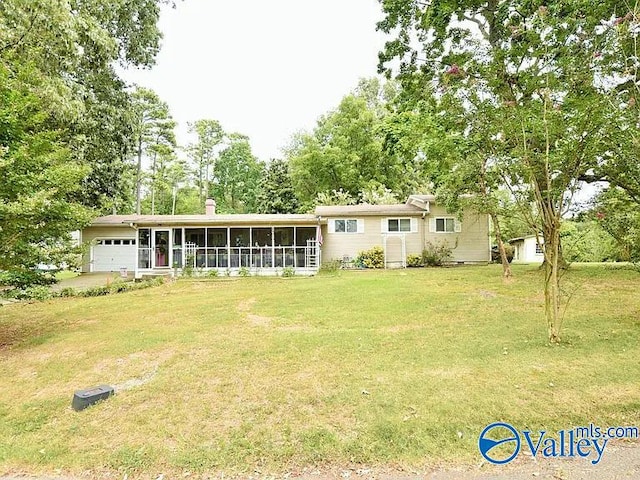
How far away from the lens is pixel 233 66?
25188 mm

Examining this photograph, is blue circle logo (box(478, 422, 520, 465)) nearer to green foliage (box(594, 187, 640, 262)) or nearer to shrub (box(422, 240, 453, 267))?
green foliage (box(594, 187, 640, 262))

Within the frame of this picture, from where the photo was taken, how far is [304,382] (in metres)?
4.86

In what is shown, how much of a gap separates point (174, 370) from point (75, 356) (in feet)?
6.97

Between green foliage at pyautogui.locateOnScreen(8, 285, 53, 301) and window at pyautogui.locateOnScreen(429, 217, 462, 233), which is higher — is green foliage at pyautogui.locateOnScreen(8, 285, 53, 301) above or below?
below

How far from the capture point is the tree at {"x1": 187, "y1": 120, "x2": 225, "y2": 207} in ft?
127

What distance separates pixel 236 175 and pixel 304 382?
3599 cm

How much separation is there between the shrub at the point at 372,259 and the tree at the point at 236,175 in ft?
71.8

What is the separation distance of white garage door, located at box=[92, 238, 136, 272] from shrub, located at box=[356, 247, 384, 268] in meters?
11.7

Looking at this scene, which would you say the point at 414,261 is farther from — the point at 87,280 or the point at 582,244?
the point at 87,280

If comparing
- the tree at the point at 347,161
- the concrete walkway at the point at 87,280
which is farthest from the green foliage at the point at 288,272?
the tree at the point at 347,161

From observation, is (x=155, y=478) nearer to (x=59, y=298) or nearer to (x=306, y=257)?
(x=59, y=298)

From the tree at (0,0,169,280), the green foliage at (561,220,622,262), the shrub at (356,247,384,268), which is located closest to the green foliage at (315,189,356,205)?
the shrub at (356,247,384,268)

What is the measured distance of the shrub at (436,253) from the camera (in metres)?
18.8

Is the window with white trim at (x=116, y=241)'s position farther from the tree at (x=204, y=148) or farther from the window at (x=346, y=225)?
the tree at (x=204, y=148)
